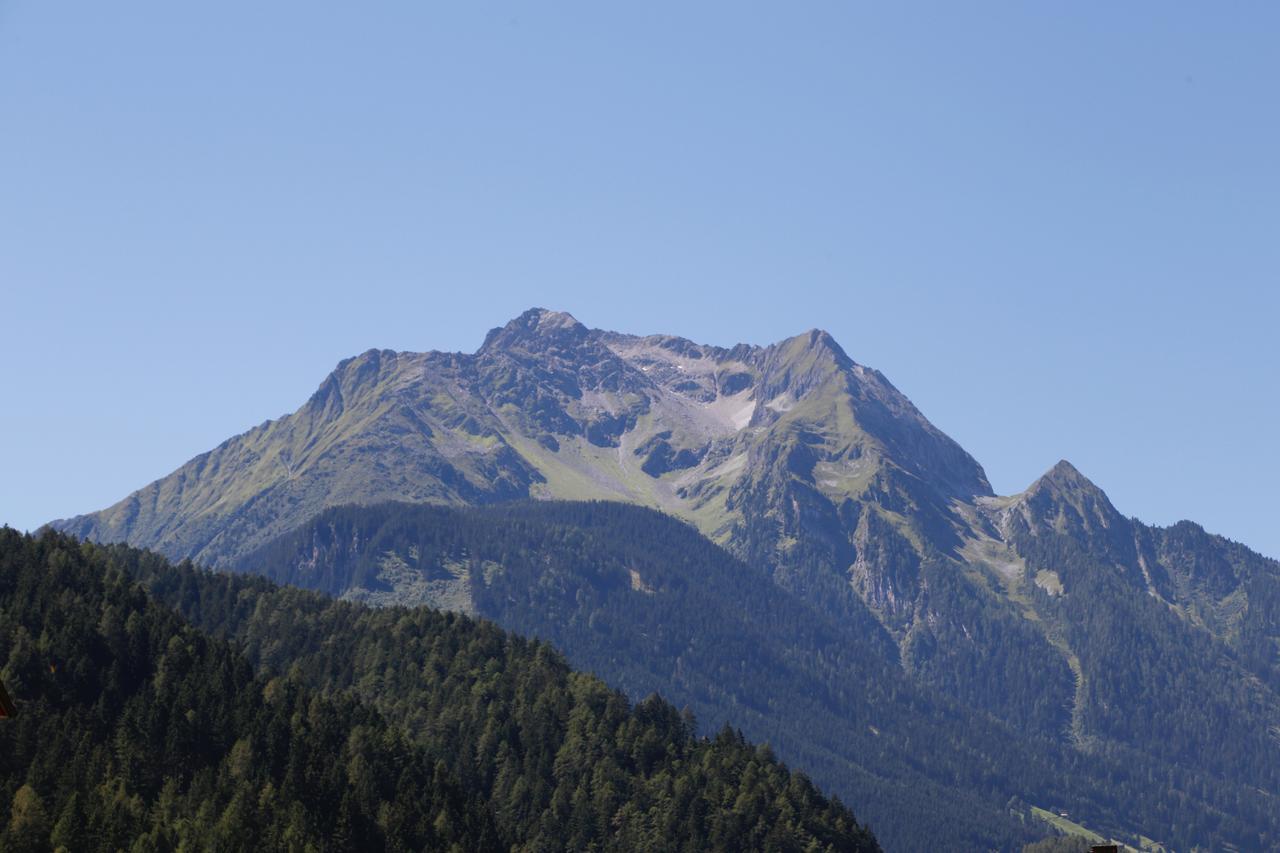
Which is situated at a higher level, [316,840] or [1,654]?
[1,654]

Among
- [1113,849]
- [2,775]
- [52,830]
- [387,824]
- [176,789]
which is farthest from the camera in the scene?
[387,824]

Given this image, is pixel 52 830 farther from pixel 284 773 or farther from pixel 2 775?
pixel 284 773

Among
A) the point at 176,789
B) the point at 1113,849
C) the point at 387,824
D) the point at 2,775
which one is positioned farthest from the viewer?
the point at 387,824

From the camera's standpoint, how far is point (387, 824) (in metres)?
197

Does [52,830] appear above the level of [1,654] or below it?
below

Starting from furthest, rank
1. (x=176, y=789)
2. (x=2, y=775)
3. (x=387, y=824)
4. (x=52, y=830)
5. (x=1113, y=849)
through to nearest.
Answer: (x=387, y=824) < (x=176, y=789) < (x=2, y=775) < (x=52, y=830) < (x=1113, y=849)

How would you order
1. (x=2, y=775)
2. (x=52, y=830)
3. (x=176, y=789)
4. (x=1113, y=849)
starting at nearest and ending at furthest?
(x=1113, y=849) < (x=52, y=830) < (x=2, y=775) < (x=176, y=789)

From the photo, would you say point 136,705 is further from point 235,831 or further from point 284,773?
point 235,831

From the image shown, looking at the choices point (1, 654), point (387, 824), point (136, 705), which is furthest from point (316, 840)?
point (1, 654)

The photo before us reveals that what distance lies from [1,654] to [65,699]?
932 cm

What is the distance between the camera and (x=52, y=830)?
156 m

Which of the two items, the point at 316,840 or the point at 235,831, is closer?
the point at 235,831

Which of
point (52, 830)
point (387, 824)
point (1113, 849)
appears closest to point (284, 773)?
point (387, 824)

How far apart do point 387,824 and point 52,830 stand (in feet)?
160
